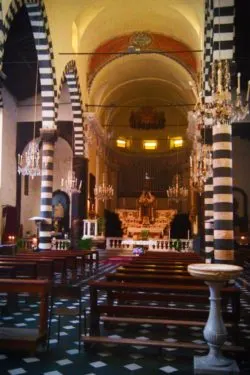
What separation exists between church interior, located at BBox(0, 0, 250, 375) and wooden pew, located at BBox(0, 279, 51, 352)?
22 millimetres

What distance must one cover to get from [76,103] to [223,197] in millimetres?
10648

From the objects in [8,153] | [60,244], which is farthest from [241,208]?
[8,153]

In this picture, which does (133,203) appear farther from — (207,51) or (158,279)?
(158,279)

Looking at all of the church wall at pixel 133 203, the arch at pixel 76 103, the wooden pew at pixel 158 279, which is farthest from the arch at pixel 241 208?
the wooden pew at pixel 158 279

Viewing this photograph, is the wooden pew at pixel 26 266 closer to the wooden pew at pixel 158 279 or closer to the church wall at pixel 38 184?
the wooden pew at pixel 158 279

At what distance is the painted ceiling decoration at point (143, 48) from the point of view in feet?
63.4

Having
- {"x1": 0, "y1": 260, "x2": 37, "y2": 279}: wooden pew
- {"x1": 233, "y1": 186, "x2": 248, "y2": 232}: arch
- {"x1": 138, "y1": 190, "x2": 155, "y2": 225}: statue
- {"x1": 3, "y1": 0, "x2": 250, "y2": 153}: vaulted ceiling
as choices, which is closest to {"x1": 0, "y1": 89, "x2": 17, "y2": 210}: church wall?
{"x1": 3, "y1": 0, "x2": 250, "y2": 153}: vaulted ceiling

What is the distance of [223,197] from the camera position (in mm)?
9914

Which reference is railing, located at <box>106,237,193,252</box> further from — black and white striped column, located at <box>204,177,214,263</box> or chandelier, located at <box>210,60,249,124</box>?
chandelier, located at <box>210,60,249,124</box>

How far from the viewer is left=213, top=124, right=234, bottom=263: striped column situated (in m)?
9.71

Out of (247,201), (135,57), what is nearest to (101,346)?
(247,201)

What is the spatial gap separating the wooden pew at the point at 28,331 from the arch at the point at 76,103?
39.9 ft

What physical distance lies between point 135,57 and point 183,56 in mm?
2624

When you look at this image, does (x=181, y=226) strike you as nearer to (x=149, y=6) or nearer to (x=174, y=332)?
(x=149, y=6)
